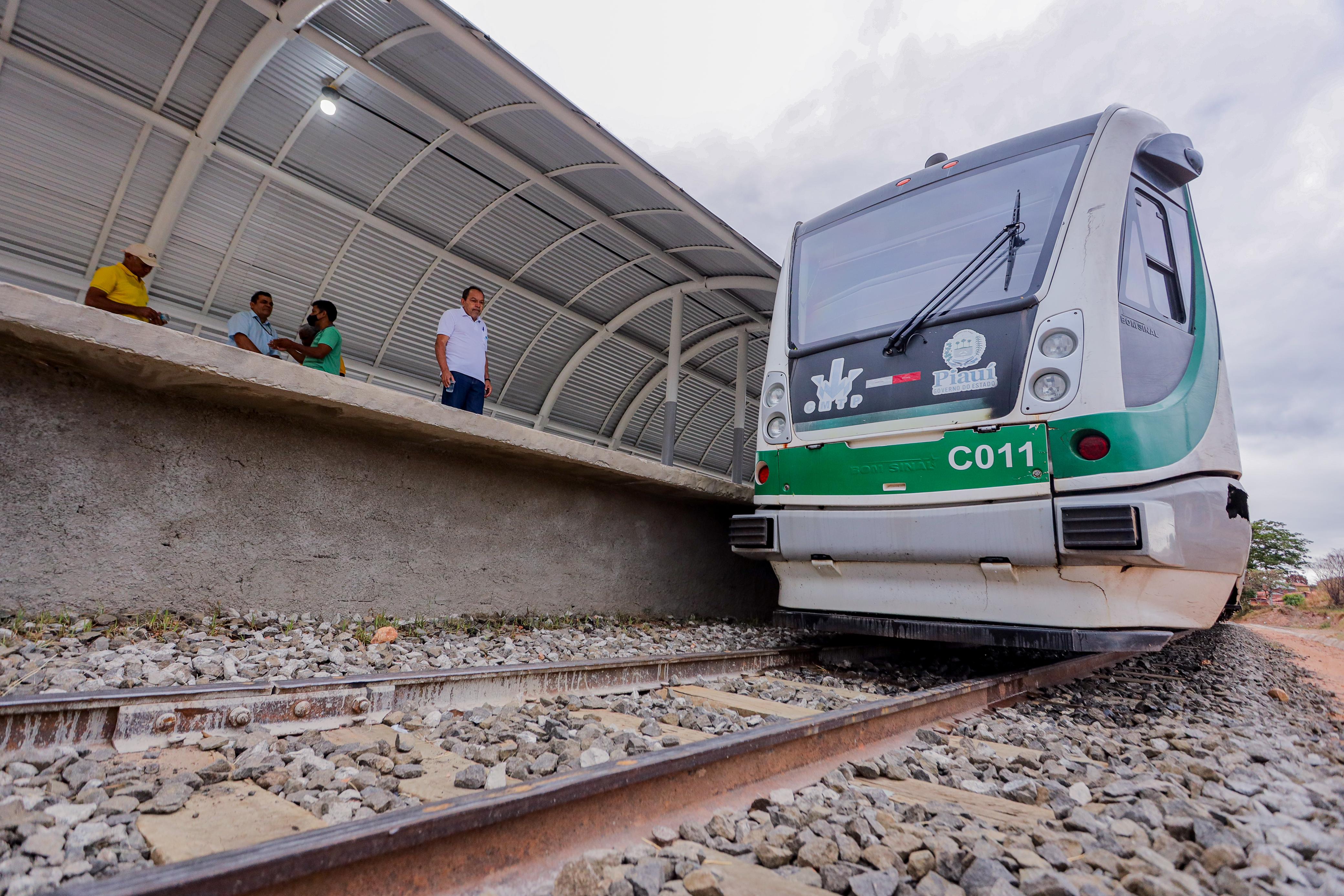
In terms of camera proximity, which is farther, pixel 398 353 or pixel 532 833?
pixel 398 353

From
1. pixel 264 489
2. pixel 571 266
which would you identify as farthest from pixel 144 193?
pixel 264 489

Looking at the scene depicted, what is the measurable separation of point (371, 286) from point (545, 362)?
3.64m

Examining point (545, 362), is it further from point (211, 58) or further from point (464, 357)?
point (464, 357)

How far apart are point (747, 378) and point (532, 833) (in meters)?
15.7

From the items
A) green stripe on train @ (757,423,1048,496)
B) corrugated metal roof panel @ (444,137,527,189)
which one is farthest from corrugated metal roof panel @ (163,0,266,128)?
green stripe on train @ (757,423,1048,496)

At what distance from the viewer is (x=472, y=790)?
2119 mm

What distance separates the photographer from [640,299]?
13.1 m

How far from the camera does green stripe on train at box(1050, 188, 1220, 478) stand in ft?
12.2

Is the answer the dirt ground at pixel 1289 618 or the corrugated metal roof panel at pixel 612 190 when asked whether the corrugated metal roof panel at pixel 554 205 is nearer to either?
the corrugated metal roof panel at pixel 612 190

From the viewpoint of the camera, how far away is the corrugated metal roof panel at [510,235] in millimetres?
10695

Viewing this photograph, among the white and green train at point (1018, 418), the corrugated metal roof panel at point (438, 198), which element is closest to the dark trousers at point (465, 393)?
the white and green train at point (1018, 418)

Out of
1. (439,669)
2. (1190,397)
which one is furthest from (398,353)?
(1190,397)

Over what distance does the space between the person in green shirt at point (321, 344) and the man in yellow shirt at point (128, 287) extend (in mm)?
1014

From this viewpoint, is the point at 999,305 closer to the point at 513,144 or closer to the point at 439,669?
the point at 439,669
